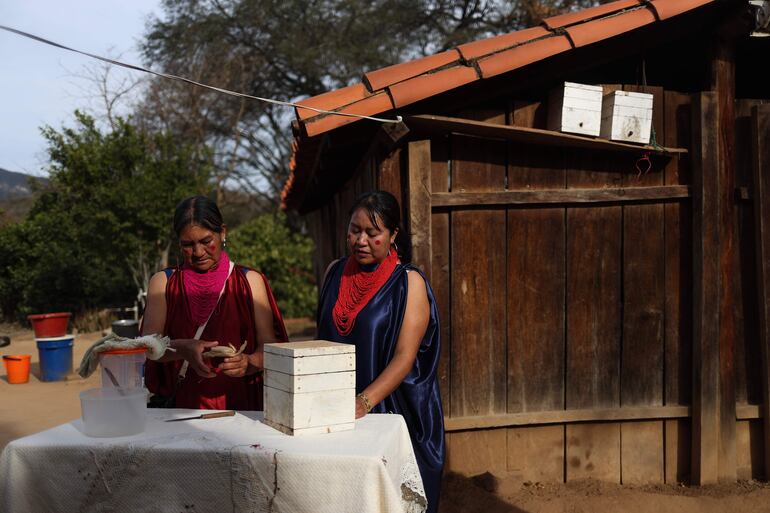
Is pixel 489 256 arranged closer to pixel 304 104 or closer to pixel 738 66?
pixel 304 104

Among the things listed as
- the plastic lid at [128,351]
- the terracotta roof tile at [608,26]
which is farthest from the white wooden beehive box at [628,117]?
the plastic lid at [128,351]

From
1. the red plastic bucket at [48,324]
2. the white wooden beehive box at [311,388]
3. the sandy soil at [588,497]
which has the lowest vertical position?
the sandy soil at [588,497]

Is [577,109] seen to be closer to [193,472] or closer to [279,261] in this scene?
[193,472]

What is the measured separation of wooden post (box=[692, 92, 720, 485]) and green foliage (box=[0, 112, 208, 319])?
1058cm

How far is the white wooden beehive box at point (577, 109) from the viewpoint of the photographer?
4.10 m

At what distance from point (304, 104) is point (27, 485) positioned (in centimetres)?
226

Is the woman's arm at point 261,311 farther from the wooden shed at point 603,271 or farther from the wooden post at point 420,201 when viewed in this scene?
the wooden shed at point 603,271

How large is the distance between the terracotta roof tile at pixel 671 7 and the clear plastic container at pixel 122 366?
3376 millimetres

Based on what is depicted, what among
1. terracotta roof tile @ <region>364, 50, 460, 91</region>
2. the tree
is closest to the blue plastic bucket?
terracotta roof tile @ <region>364, 50, 460, 91</region>

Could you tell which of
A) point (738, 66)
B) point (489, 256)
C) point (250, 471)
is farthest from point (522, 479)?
point (738, 66)

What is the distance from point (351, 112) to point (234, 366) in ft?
5.39

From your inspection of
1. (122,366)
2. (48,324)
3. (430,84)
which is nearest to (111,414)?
(122,366)

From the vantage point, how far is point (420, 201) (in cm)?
405

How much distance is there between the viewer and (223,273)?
9.74 ft
